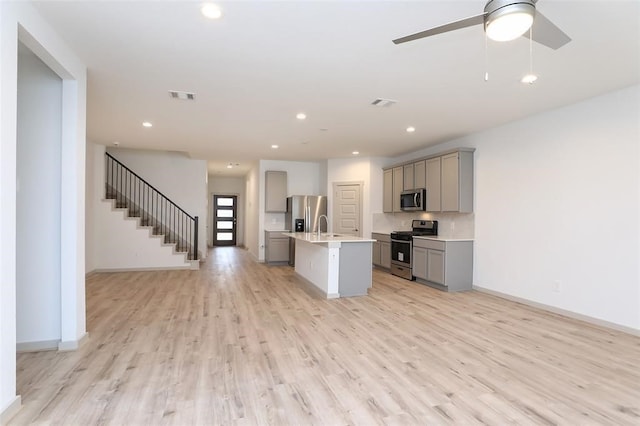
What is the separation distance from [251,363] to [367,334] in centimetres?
131

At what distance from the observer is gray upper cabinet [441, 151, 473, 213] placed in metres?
5.70

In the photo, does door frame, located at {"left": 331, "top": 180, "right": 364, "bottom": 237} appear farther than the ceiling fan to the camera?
Yes

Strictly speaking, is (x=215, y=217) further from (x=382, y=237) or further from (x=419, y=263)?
(x=419, y=263)

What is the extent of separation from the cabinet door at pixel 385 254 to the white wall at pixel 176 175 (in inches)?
185

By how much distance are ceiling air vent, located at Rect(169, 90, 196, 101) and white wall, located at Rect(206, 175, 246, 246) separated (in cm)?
920

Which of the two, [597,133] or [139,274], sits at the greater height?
[597,133]

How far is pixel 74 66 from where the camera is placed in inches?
119

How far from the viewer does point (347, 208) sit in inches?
324

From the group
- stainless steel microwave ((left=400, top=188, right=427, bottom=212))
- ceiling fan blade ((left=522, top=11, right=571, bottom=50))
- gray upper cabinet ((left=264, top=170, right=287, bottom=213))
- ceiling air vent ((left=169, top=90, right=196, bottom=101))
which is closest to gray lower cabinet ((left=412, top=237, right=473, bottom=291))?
stainless steel microwave ((left=400, top=188, right=427, bottom=212))

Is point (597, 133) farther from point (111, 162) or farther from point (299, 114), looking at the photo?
point (111, 162)

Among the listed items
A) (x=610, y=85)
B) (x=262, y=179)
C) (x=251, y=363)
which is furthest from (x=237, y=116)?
(x=610, y=85)

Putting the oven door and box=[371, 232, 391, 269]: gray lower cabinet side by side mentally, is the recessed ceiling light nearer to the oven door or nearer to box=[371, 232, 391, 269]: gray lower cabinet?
the oven door

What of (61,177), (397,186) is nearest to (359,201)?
(397,186)

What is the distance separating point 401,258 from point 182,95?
489cm
